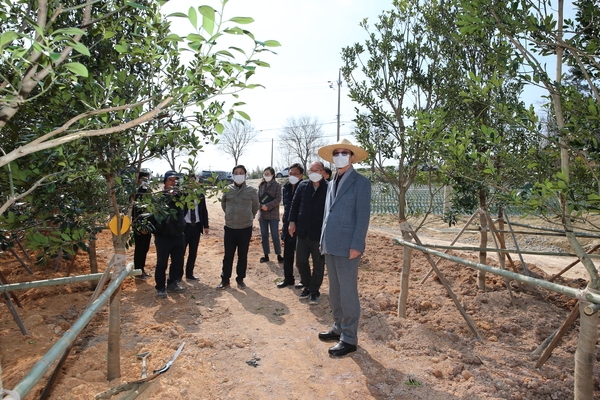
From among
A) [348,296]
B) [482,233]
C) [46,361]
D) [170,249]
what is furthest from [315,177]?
[46,361]

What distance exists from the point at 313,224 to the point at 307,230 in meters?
0.14

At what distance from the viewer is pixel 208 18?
4.06ft

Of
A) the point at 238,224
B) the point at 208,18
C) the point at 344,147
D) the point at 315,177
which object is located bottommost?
the point at 238,224

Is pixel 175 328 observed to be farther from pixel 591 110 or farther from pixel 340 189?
pixel 591 110

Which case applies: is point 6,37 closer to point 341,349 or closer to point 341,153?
point 341,153

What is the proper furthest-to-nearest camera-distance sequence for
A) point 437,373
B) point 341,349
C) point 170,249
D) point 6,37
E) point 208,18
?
point 170,249 → point 341,349 → point 437,373 → point 208,18 → point 6,37

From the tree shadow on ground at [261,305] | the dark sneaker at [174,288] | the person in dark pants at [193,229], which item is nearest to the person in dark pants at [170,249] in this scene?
the dark sneaker at [174,288]

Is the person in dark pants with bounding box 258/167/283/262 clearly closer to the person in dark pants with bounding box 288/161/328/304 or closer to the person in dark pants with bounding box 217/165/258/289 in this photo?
the person in dark pants with bounding box 217/165/258/289

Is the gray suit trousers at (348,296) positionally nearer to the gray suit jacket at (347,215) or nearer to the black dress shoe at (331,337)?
the gray suit jacket at (347,215)

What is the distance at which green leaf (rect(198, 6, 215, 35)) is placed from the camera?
1221 mm

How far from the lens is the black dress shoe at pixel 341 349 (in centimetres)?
366

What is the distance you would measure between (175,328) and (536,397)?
345 cm

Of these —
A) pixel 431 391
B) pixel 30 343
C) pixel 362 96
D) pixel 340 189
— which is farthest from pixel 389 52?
pixel 30 343

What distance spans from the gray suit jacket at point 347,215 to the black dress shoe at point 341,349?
32.8 inches
